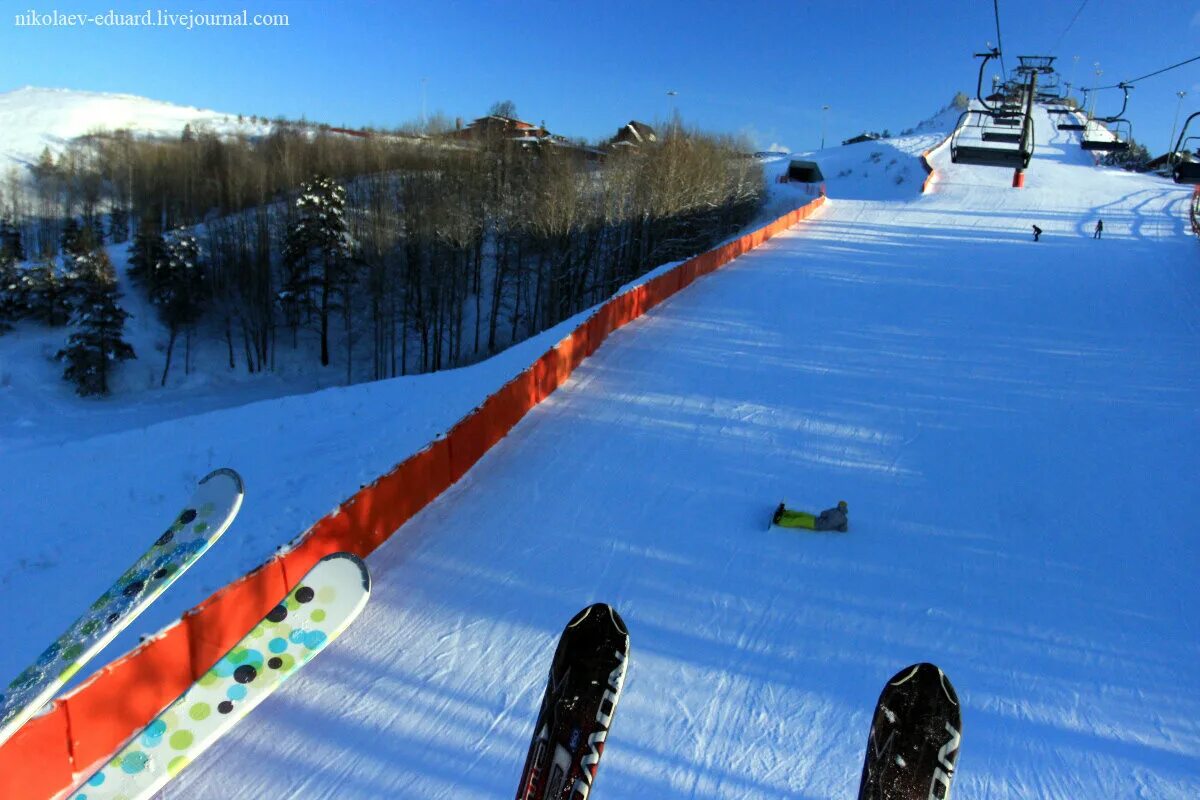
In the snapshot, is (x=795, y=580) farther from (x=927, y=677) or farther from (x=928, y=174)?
(x=928, y=174)

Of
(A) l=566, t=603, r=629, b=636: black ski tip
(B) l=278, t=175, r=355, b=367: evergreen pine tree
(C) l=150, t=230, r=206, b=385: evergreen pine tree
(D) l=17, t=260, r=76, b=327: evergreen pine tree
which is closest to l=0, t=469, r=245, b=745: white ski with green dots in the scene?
(A) l=566, t=603, r=629, b=636: black ski tip

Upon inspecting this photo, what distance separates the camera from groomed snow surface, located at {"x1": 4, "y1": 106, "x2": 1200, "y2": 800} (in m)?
4.49

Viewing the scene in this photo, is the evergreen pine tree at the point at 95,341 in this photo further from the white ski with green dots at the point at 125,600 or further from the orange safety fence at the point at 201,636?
the white ski with green dots at the point at 125,600

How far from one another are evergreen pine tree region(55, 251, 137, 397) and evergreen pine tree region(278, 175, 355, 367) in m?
6.91

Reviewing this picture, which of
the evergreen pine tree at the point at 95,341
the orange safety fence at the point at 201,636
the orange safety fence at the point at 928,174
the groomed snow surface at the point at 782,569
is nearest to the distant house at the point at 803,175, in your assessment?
the orange safety fence at the point at 928,174

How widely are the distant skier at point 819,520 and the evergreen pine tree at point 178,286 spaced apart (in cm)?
3288

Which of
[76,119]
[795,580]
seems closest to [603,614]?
[795,580]

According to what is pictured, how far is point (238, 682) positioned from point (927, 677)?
3499mm

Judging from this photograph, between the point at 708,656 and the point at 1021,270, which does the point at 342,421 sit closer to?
the point at 708,656

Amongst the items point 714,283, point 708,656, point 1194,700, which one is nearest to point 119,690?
point 708,656

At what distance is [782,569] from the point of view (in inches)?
257

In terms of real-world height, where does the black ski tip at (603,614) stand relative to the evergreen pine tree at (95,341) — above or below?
above

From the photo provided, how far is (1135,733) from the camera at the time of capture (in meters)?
4.75

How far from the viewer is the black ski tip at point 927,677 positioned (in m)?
3.27
